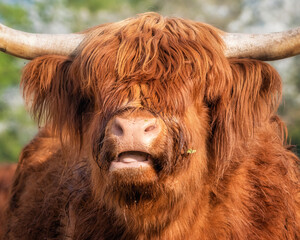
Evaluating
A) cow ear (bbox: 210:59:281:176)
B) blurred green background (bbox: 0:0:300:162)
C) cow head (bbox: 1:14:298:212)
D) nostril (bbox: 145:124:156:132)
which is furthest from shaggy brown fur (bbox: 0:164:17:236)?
blurred green background (bbox: 0:0:300:162)

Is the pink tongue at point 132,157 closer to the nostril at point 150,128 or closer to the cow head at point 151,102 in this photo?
the cow head at point 151,102

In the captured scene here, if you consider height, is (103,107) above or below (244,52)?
below

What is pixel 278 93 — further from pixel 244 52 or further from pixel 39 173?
pixel 39 173

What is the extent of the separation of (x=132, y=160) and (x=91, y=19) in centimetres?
2025

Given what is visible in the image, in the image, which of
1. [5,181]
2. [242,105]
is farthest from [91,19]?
[242,105]

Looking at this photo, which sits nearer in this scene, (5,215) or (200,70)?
(200,70)

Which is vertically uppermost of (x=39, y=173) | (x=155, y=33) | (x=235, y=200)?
(x=155, y=33)

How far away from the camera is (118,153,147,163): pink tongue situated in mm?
2688

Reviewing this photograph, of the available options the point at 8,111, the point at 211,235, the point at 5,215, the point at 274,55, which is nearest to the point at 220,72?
the point at 274,55

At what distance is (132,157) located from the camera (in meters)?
2.69

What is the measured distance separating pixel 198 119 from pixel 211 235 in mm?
758

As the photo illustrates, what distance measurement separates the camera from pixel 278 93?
3371mm

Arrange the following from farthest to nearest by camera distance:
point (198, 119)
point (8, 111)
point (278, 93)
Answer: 1. point (8, 111)
2. point (278, 93)
3. point (198, 119)

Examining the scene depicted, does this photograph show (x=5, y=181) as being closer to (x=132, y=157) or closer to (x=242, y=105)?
(x=242, y=105)
